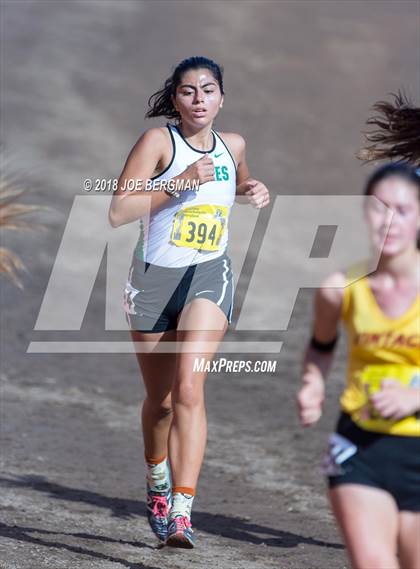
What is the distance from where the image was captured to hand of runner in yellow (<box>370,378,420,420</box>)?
3539mm

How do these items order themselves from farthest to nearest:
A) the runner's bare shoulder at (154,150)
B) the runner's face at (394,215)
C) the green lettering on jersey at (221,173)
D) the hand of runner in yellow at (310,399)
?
A: the green lettering on jersey at (221,173), the runner's bare shoulder at (154,150), the hand of runner in yellow at (310,399), the runner's face at (394,215)

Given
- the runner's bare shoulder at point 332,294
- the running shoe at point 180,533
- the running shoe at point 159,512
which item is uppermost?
the runner's bare shoulder at point 332,294

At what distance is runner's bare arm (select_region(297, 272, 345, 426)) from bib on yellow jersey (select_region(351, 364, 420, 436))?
14 cm

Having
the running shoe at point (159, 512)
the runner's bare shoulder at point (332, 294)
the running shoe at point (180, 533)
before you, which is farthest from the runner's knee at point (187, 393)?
the runner's bare shoulder at point (332, 294)

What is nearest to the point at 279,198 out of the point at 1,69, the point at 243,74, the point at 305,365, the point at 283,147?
the point at 283,147

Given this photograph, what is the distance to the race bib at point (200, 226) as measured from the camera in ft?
18.7

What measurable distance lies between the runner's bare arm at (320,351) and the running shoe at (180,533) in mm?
2004

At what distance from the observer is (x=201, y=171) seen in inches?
216

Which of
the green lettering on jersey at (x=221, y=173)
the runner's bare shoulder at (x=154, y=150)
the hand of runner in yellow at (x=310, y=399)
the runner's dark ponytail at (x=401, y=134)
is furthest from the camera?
the runner's dark ponytail at (x=401, y=134)

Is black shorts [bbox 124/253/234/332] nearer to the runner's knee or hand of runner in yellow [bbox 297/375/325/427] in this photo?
the runner's knee

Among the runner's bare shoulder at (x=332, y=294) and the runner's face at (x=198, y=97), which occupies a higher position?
the runner's face at (x=198, y=97)

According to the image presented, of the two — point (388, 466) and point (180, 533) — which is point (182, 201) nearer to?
point (180, 533)

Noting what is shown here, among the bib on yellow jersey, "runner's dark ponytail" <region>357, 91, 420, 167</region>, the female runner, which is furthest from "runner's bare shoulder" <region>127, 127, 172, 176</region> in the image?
the bib on yellow jersey

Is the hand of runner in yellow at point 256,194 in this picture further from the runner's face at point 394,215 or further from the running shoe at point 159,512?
the runner's face at point 394,215
